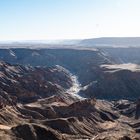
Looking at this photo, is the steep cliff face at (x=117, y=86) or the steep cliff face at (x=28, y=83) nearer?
the steep cliff face at (x=28, y=83)

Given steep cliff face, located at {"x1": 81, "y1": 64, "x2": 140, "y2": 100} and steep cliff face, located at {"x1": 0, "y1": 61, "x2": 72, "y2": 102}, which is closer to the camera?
steep cliff face, located at {"x1": 0, "y1": 61, "x2": 72, "y2": 102}

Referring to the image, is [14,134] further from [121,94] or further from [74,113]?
[121,94]

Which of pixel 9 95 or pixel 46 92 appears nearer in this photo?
pixel 9 95

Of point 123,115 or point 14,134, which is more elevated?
point 14,134

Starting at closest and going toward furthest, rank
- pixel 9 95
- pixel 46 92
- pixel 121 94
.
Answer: pixel 9 95 → pixel 46 92 → pixel 121 94

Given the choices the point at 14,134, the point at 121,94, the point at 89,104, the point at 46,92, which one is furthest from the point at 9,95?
the point at 14,134

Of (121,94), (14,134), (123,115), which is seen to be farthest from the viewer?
(121,94)

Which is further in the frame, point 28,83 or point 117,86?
point 117,86

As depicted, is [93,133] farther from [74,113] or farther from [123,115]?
[123,115]

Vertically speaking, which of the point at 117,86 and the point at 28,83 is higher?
the point at 28,83
